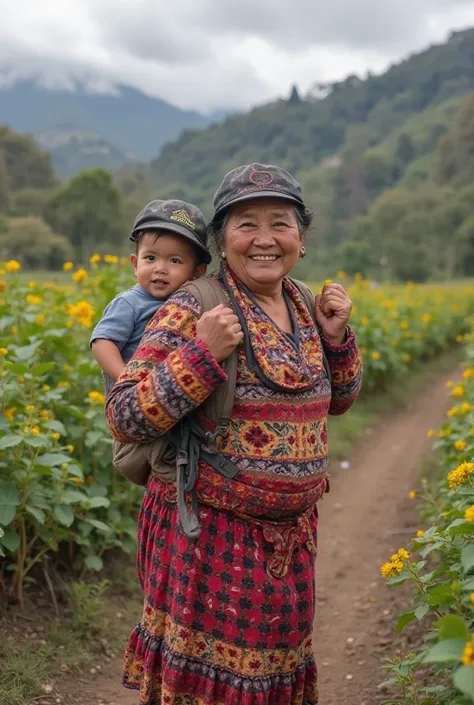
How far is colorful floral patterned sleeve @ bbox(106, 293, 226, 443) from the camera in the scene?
186 cm

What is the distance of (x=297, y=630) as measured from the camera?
209 cm

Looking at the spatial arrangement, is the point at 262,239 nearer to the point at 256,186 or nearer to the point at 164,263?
the point at 256,186

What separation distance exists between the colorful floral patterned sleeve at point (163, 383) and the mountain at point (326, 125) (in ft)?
290

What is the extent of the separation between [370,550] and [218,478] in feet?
10.5

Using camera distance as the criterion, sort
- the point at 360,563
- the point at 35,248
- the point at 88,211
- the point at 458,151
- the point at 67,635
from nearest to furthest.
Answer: the point at 67,635 → the point at 360,563 → the point at 35,248 → the point at 88,211 → the point at 458,151

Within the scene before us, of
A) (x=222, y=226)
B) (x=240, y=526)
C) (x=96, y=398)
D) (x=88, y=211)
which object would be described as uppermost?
(x=88, y=211)

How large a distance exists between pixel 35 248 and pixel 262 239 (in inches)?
526

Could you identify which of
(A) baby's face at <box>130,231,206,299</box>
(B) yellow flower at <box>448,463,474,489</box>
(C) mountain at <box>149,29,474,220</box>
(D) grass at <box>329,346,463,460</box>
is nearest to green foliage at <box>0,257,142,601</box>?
(A) baby's face at <box>130,231,206,299</box>

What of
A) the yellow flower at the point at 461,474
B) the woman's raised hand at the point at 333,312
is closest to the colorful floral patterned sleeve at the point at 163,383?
the woman's raised hand at the point at 333,312

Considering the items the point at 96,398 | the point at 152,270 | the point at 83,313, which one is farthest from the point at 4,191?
the point at 152,270

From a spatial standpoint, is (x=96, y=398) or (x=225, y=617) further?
(x=96, y=398)

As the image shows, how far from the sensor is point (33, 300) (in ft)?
14.4

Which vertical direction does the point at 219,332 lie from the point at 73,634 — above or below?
above

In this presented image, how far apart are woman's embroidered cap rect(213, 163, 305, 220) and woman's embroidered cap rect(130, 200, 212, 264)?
5.7 inches
